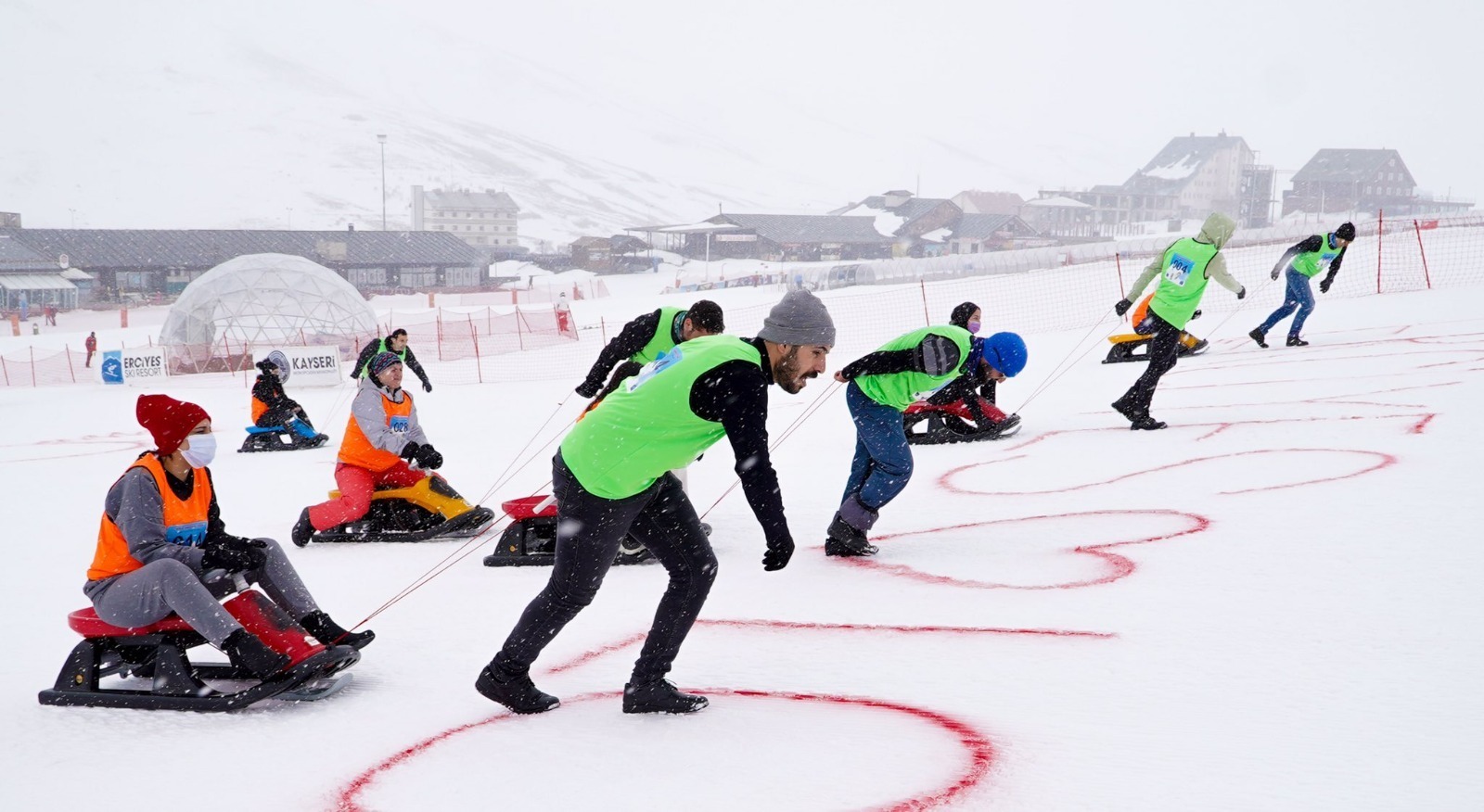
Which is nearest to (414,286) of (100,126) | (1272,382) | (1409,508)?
(1272,382)

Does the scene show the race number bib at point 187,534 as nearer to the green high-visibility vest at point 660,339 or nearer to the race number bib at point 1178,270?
the green high-visibility vest at point 660,339

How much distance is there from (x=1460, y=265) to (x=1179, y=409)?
1958 cm

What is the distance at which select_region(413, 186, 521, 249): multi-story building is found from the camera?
108500mm

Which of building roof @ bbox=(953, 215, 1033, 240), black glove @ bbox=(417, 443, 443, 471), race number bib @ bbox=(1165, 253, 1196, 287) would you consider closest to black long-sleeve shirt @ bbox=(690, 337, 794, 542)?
black glove @ bbox=(417, 443, 443, 471)

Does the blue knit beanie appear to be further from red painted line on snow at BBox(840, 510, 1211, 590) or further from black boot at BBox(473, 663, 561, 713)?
black boot at BBox(473, 663, 561, 713)

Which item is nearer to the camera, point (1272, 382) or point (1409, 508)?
point (1409, 508)

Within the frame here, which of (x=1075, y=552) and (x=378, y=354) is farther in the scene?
(x=378, y=354)

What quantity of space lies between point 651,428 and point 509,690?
3.46 feet

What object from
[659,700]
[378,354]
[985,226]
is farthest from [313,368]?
[985,226]

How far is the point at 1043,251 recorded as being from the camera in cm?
4438

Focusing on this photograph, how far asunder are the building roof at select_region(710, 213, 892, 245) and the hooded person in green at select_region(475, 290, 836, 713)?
7108 centimetres

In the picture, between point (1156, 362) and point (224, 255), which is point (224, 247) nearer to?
point (224, 255)

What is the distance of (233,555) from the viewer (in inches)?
170

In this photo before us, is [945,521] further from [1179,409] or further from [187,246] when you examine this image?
[187,246]
